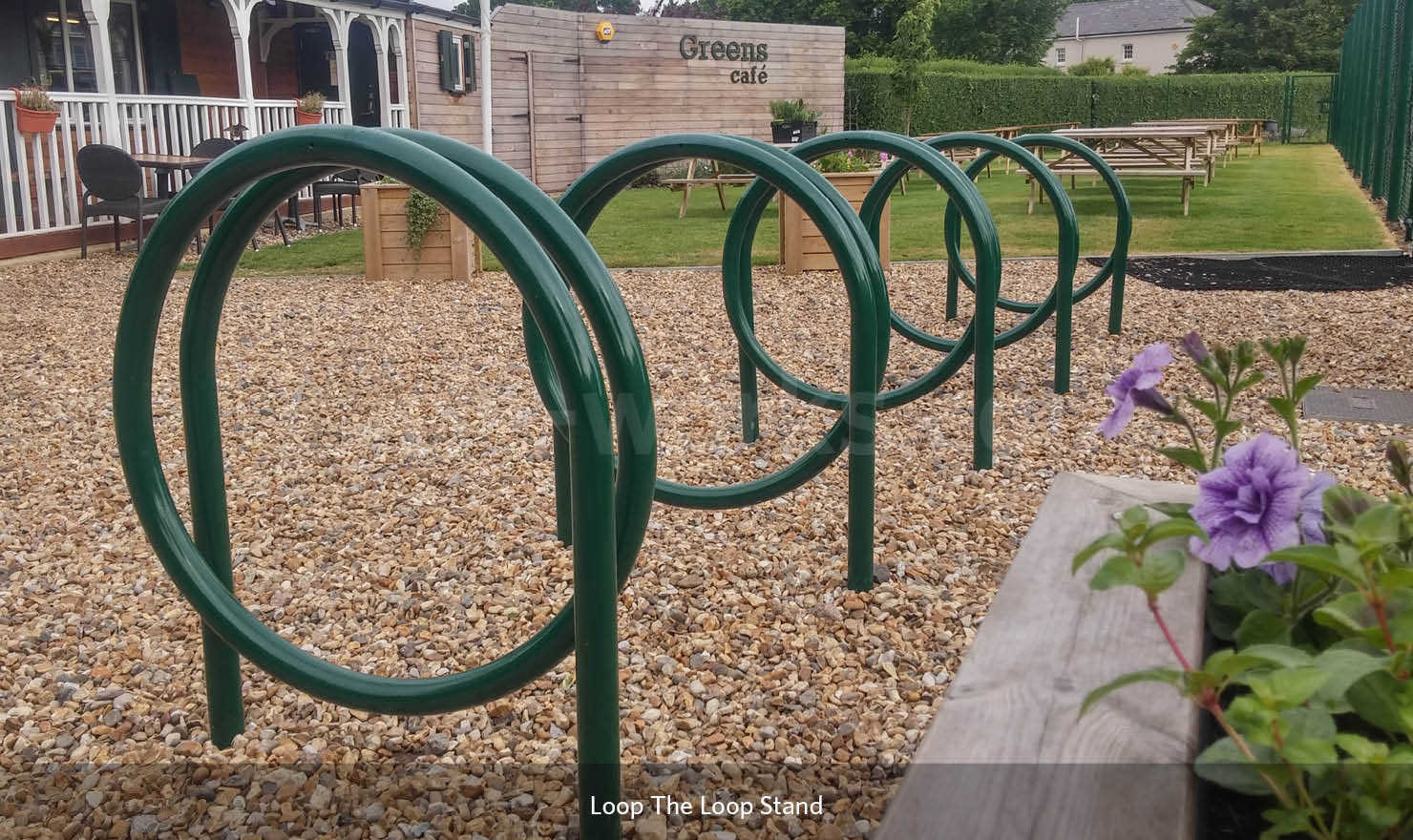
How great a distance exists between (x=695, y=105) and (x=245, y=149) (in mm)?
17597

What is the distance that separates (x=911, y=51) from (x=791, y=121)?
4.74 metres

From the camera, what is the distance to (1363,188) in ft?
48.0

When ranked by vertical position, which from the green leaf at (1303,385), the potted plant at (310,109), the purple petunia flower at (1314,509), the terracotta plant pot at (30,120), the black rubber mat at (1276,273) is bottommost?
the black rubber mat at (1276,273)

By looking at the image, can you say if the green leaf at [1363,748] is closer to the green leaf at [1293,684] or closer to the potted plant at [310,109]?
the green leaf at [1293,684]

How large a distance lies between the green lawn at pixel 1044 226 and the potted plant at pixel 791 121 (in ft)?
4.35

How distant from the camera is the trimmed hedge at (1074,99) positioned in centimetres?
2512

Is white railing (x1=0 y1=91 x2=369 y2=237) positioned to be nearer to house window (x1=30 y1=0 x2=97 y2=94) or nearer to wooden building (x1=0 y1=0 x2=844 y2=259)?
wooden building (x1=0 y1=0 x2=844 y2=259)

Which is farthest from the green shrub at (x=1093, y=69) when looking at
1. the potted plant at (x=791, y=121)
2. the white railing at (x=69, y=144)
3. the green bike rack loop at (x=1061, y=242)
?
the green bike rack loop at (x=1061, y=242)

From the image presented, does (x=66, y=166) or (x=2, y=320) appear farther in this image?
(x=66, y=166)

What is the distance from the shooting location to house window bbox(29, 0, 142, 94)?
1327 centimetres

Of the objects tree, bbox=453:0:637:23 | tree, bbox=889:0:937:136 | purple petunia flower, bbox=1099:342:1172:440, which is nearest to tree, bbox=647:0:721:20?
tree, bbox=453:0:637:23

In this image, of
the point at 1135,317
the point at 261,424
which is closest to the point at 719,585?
the point at 261,424

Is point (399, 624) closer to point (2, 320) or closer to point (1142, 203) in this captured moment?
point (2, 320)

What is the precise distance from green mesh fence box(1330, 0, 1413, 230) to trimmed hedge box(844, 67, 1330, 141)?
30.1ft
